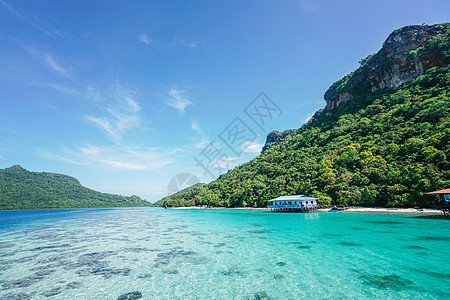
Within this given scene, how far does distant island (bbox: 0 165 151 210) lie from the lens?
12344cm

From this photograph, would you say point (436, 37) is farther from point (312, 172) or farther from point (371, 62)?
point (312, 172)

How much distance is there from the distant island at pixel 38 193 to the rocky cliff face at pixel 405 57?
192398 millimetres

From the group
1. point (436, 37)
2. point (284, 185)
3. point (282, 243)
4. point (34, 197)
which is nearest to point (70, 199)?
point (34, 197)

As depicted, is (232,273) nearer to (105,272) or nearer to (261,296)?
→ (261,296)

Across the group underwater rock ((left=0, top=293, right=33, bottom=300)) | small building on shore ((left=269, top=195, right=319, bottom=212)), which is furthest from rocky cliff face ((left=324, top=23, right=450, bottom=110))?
underwater rock ((left=0, top=293, right=33, bottom=300))

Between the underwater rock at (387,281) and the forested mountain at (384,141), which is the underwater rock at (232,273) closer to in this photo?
the underwater rock at (387,281)

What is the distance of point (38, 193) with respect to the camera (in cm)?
13850

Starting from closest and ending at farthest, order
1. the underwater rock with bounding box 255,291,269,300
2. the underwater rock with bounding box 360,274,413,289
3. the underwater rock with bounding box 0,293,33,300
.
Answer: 1. the underwater rock with bounding box 255,291,269,300
2. the underwater rock with bounding box 0,293,33,300
3. the underwater rock with bounding box 360,274,413,289

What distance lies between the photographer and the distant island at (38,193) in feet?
405

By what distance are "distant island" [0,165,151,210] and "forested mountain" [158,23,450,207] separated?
374 ft

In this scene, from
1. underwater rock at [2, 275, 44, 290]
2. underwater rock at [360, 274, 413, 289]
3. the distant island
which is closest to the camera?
underwater rock at [360, 274, 413, 289]

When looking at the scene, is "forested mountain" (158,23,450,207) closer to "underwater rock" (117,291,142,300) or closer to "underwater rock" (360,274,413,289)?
"underwater rock" (360,274,413,289)

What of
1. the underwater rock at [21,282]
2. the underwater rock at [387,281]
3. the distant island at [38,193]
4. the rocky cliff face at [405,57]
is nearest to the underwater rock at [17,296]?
the underwater rock at [21,282]

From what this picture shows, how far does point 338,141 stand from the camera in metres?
67.4
